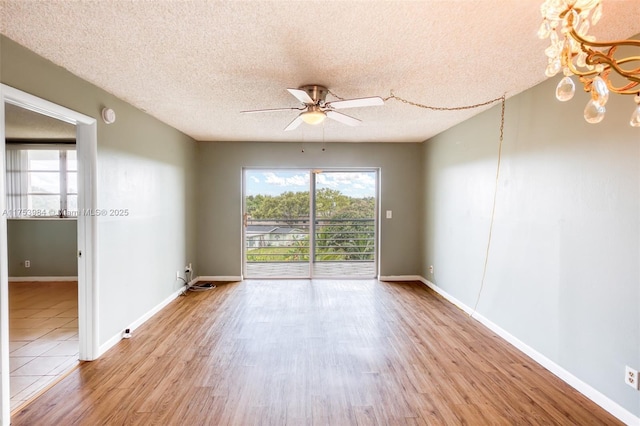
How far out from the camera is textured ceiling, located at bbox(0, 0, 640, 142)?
1620 millimetres

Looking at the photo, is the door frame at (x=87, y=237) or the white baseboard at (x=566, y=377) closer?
the white baseboard at (x=566, y=377)

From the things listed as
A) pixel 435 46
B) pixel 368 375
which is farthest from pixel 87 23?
pixel 368 375

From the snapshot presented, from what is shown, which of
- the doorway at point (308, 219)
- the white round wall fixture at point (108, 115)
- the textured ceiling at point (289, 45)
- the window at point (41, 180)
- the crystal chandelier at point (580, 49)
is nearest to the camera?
the crystal chandelier at point (580, 49)

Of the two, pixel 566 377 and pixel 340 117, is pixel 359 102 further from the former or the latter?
pixel 566 377

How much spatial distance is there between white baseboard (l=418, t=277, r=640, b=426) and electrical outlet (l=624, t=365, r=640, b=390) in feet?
0.60

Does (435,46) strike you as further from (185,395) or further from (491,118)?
(185,395)

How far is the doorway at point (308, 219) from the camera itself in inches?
210

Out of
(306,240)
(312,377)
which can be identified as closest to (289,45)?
(312,377)

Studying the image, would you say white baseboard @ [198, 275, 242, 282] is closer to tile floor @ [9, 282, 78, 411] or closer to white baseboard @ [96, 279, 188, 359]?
white baseboard @ [96, 279, 188, 359]

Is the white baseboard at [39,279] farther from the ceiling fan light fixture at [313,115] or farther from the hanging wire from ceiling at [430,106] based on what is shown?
the hanging wire from ceiling at [430,106]

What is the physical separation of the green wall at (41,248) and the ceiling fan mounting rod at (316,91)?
4.85 m

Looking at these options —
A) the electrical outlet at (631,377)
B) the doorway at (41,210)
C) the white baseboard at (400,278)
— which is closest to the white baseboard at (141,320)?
the doorway at (41,210)

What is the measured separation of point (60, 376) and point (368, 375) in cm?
242

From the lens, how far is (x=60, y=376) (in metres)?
2.35
